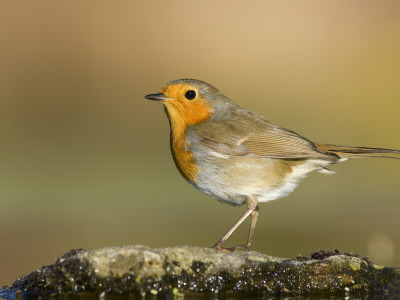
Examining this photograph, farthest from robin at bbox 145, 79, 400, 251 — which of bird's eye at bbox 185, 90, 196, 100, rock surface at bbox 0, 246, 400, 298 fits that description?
rock surface at bbox 0, 246, 400, 298

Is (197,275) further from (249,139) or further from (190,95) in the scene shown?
(190,95)

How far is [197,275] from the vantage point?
5.37 metres

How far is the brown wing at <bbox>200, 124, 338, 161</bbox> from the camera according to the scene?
263 inches

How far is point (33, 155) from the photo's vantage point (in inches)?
510

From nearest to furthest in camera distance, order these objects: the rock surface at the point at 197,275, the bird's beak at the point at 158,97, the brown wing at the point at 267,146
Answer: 1. the rock surface at the point at 197,275
2. the brown wing at the point at 267,146
3. the bird's beak at the point at 158,97

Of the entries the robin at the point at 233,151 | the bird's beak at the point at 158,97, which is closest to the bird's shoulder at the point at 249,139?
the robin at the point at 233,151

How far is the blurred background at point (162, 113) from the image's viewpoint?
9986 mm

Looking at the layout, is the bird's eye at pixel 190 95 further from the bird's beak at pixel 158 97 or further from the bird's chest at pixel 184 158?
the bird's chest at pixel 184 158

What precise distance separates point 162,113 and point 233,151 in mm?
8525

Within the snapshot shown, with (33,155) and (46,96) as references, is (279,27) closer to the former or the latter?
(46,96)

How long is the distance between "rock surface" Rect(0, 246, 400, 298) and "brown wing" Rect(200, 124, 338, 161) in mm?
1143

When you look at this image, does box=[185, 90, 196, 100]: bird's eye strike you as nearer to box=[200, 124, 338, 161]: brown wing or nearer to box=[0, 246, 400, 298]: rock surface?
box=[200, 124, 338, 161]: brown wing

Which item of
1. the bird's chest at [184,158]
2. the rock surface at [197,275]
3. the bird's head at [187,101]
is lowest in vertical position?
the rock surface at [197,275]

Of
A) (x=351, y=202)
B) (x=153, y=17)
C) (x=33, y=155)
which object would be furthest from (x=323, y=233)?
(x=153, y=17)
